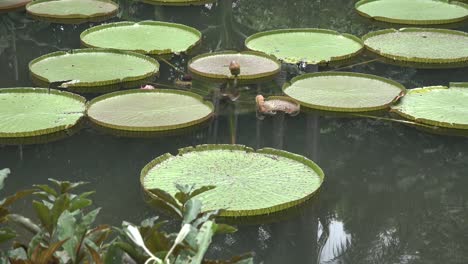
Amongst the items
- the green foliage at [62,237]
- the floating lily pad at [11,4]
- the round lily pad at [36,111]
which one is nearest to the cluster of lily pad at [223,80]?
the round lily pad at [36,111]

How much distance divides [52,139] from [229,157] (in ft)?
2.87

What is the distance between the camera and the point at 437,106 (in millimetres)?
3578

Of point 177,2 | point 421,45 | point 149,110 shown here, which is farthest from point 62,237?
point 177,2

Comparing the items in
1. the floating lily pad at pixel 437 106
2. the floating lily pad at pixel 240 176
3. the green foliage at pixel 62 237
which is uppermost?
the green foliage at pixel 62 237

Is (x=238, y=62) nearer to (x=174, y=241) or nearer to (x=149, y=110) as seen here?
(x=149, y=110)

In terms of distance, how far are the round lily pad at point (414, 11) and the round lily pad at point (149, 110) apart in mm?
2139

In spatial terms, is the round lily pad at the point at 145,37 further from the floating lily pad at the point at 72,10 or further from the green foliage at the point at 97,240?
the green foliage at the point at 97,240

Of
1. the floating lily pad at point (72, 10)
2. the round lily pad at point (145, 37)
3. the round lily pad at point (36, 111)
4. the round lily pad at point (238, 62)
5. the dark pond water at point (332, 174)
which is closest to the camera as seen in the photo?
the dark pond water at point (332, 174)

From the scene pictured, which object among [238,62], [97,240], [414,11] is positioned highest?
[97,240]

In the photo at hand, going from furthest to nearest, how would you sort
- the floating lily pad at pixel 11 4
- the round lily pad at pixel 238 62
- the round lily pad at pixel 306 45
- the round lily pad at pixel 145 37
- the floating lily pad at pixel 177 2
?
the floating lily pad at pixel 177 2, the floating lily pad at pixel 11 4, the round lily pad at pixel 145 37, the round lily pad at pixel 306 45, the round lily pad at pixel 238 62

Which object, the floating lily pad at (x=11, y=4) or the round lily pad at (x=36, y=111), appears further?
the floating lily pad at (x=11, y=4)

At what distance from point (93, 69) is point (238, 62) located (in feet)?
2.69

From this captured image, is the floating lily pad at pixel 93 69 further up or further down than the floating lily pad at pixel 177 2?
further down

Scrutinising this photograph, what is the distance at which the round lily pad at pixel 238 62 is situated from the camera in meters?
3.92
